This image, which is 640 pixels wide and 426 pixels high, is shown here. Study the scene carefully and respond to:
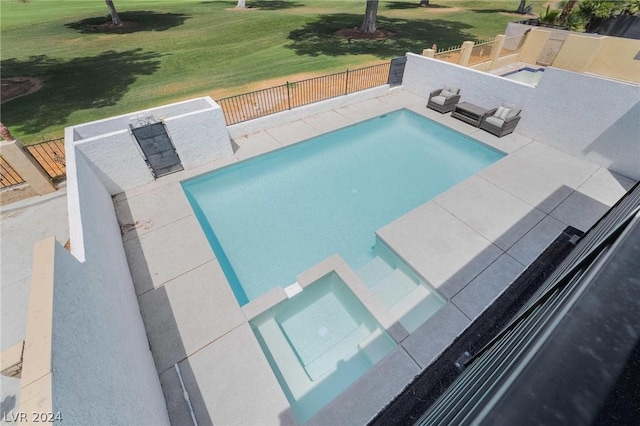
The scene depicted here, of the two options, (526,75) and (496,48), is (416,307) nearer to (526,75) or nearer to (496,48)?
(496,48)

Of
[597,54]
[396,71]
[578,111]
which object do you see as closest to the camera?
[578,111]

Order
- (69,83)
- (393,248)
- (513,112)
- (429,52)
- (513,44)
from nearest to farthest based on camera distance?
(393,248)
(513,112)
(429,52)
(513,44)
(69,83)

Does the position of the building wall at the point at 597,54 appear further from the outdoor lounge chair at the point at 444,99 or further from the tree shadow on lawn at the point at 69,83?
the tree shadow on lawn at the point at 69,83

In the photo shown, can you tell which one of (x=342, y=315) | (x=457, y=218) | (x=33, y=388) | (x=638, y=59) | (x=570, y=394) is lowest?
(x=342, y=315)

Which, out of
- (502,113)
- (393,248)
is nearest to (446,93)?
(502,113)

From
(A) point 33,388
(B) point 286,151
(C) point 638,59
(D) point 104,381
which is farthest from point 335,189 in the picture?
(C) point 638,59

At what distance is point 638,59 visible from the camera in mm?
12719

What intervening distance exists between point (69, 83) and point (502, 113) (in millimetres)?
23405

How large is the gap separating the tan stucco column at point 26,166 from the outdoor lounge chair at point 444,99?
14.0 m

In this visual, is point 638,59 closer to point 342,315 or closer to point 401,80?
point 401,80

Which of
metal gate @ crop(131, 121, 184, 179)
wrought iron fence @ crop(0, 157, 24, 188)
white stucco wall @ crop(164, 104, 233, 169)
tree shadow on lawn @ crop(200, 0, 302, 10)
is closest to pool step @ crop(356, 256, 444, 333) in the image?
white stucco wall @ crop(164, 104, 233, 169)

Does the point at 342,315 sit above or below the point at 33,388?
below

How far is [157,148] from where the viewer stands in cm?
795

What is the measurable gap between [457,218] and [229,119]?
30.9 ft
